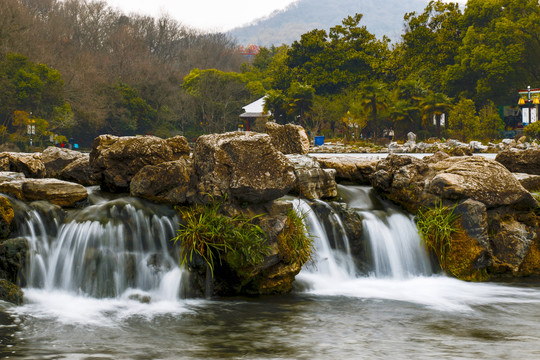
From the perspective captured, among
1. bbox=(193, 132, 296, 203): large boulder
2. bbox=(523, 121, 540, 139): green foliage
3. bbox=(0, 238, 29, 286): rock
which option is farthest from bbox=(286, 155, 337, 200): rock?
bbox=(523, 121, 540, 139): green foliage

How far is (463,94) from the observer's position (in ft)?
173

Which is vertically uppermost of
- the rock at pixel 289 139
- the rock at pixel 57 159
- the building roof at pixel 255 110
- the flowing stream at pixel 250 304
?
the building roof at pixel 255 110

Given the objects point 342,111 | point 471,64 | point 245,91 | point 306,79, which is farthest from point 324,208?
point 245,91

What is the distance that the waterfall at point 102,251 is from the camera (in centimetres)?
891

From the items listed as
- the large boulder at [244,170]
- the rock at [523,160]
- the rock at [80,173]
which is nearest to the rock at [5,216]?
the large boulder at [244,170]

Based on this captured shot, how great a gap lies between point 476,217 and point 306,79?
5267cm

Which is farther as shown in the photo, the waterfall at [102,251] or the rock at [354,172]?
the rock at [354,172]

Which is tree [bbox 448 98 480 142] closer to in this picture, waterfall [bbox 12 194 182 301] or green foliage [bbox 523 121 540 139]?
green foliage [bbox 523 121 540 139]

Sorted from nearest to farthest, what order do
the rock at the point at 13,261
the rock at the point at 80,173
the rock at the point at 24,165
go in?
the rock at the point at 13,261 → the rock at the point at 80,173 → the rock at the point at 24,165

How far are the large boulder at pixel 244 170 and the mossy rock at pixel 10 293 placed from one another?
9.72 ft

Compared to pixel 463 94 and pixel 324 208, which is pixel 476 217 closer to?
pixel 324 208

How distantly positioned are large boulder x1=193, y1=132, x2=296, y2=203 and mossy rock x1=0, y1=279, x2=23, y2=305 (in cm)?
296

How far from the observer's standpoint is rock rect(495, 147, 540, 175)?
47.7ft

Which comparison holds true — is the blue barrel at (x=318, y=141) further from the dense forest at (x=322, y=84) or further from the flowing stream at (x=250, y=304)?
the flowing stream at (x=250, y=304)
